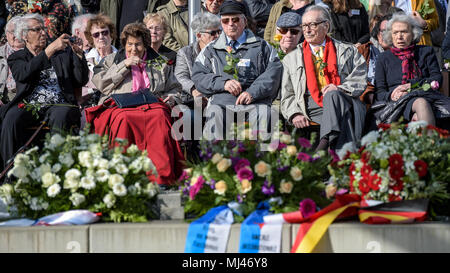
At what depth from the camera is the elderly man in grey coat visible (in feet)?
25.9

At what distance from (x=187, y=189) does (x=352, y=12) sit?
4.89 metres

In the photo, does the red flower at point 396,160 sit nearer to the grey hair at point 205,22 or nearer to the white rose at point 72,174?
the white rose at point 72,174

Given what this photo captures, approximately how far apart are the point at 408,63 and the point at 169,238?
13.0 feet

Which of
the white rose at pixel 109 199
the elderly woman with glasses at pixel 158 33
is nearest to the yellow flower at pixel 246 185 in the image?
the white rose at pixel 109 199

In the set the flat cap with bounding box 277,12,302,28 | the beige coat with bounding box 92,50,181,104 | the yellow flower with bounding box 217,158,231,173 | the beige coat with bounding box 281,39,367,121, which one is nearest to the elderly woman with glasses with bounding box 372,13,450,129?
the beige coat with bounding box 281,39,367,121

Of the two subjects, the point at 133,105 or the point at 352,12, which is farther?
the point at 352,12

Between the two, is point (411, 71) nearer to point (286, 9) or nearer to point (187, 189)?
point (286, 9)

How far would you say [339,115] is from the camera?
7855 millimetres

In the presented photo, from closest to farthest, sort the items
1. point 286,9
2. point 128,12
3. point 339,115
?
point 339,115, point 286,9, point 128,12

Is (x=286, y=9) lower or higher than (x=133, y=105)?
higher

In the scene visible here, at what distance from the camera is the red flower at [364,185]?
5969 millimetres

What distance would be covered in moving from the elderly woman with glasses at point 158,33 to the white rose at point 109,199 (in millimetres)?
3813
